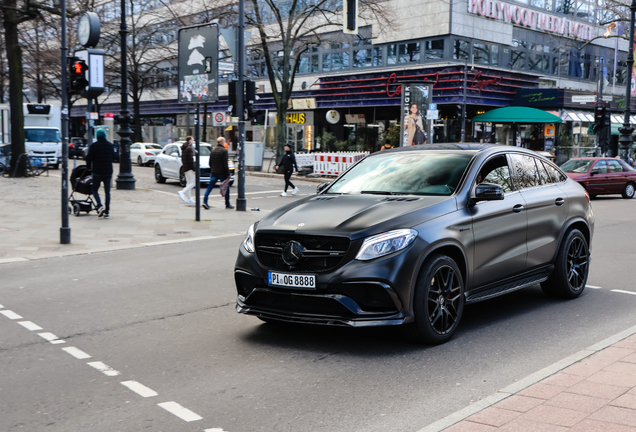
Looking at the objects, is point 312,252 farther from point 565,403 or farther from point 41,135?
point 41,135

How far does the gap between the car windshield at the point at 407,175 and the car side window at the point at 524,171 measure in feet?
2.53

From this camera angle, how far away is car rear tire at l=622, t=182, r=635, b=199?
24089mm

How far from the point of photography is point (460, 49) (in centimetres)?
3819

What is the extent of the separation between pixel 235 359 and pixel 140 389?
2.93 feet

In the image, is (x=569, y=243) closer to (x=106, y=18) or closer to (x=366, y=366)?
(x=366, y=366)

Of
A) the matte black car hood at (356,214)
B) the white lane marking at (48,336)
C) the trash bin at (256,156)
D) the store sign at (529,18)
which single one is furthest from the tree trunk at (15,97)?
the store sign at (529,18)

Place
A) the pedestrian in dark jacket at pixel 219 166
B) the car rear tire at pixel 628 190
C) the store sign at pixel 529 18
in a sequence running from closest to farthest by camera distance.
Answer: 1. the pedestrian in dark jacket at pixel 219 166
2. the car rear tire at pixel 628 190
3. the store sign at pixel 529 18

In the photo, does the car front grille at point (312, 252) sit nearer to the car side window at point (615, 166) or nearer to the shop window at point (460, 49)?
the car side window at point (615, 166)

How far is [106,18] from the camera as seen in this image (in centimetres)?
4525

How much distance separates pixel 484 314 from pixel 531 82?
1450 inches

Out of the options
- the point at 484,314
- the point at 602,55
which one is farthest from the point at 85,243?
the point at 602,55

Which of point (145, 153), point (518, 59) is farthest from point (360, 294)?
point (518, 59)

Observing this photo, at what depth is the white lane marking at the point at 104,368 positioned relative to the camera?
16.6 ft

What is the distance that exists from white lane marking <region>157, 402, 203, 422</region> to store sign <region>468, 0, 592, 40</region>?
122 ft
